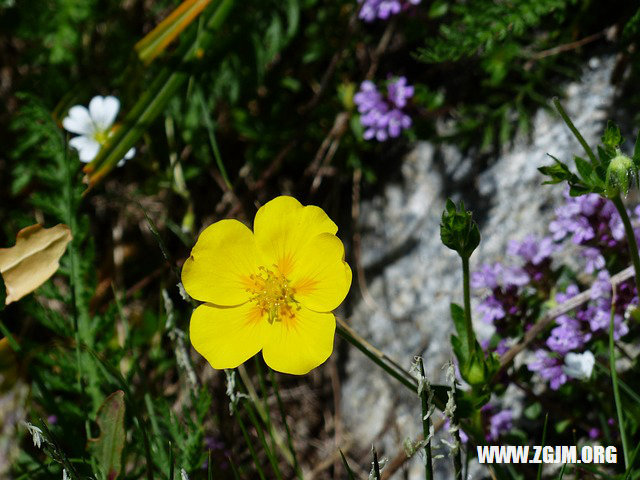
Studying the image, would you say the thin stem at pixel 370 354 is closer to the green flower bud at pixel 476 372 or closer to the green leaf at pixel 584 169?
the green flower bud at pixel 476 372

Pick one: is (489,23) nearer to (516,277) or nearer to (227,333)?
(516,277)

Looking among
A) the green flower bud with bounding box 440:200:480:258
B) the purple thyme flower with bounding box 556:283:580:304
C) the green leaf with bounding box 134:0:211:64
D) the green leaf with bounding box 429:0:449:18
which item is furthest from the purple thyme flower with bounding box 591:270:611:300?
the green leaf with bounding box 134:0:211:64

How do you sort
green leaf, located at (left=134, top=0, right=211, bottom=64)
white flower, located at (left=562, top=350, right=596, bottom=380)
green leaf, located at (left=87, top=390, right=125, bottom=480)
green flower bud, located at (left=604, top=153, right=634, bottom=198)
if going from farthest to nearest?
green leaf, located at (left=134, top=0, right=211, bottom=64)
white flower, located at (left=562, top=350, right=596, bottom=380)
green leaf, located at (left=87, top=390, right=125, bottom=480)
green flower bud, located at (left=604, top=153, right=634, bottom=198)

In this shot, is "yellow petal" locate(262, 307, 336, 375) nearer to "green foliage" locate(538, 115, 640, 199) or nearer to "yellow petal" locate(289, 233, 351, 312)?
"yellow petal" locate(289, 233, 351, 312)

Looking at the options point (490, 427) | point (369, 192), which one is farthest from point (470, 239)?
point (369, 192)

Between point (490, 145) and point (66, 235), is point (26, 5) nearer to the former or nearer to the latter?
point (66, 235)
